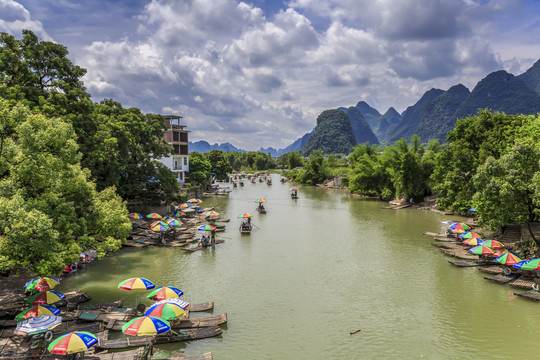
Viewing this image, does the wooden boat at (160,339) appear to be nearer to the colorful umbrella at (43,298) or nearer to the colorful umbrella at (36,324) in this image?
the colorful umbrella at (36,324)

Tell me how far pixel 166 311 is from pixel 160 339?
121 centimetres

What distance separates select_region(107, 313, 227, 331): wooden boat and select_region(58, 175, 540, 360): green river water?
0.50 metres

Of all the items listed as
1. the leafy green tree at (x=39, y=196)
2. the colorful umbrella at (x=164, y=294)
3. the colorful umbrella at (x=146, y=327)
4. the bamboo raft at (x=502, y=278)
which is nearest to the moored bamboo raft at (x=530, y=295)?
the bamboo raft at (x=502, y=278)

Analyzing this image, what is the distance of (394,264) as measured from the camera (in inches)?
870

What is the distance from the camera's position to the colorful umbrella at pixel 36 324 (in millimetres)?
10586

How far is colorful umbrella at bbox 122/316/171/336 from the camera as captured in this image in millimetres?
10781

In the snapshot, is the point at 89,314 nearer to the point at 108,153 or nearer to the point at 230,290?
the point at 230,290

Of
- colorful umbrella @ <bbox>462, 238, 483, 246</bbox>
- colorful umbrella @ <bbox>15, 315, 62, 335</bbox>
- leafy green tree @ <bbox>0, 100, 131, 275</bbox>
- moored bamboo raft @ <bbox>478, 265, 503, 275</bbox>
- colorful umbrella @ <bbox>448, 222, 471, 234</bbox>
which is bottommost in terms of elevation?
moored bamboo raft @ <bbox>478, 265, 503, 275</bbox>

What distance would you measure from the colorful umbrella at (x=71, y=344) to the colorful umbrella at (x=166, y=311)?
89.8 inches

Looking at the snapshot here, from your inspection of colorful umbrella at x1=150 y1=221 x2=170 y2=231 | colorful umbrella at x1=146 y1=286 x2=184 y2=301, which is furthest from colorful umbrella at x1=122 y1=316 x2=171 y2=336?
colorful umbrella at x1=150 y1=221 x2=170 y2=231

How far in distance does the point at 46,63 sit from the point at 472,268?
3262 cm

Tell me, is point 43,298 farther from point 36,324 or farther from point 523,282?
point 523,282

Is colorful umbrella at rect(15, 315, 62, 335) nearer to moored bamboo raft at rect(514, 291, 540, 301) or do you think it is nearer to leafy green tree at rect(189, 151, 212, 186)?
moored bamboo raft at rect(514, 291, 540, 301)

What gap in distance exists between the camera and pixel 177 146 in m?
54.2
